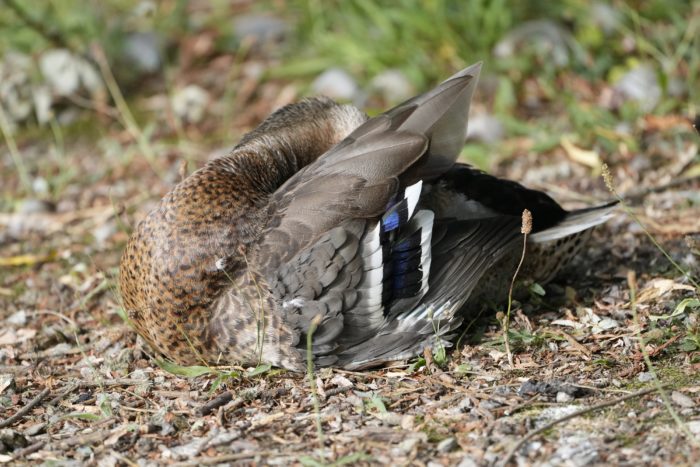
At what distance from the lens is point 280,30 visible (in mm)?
7574

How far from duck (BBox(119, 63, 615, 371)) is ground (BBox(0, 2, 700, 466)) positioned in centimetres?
12

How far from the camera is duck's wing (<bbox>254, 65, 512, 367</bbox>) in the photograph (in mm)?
3414

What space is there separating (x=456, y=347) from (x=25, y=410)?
156 cm

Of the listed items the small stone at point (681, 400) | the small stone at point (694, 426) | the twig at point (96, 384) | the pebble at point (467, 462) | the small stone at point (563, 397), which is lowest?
the small stone at point (681, 400)

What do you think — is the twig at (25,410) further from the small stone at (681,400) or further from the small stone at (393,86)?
the small stone at (393,86)

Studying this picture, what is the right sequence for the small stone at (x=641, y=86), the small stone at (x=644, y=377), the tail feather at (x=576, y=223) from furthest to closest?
the small stone at (x=641, y=86)
the tail feather at (x=576, y=223)
the small stone at (x=644, y=377)

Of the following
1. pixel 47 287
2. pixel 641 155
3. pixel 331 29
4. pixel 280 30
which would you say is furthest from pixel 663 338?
pixel 280 30

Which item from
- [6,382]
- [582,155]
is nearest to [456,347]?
[6,382]

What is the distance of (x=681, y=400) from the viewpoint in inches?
118

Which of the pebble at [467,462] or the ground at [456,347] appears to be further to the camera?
the ground at [456,347]

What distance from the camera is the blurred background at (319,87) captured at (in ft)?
18.4

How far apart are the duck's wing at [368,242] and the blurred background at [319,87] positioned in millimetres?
1809

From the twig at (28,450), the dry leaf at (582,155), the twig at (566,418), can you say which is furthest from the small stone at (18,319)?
the dry leaf at (582,155)

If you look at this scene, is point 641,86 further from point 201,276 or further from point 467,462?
point 467,462
